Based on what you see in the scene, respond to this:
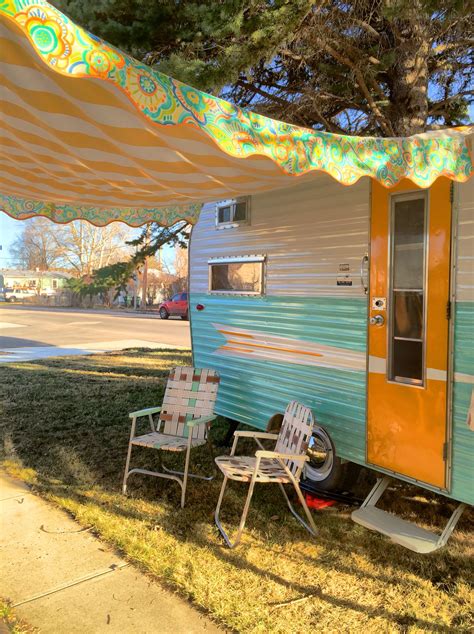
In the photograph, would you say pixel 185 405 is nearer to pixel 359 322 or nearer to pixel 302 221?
pixel 359 322

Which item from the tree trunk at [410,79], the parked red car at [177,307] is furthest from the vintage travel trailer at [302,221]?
the parked red car at [177,307]

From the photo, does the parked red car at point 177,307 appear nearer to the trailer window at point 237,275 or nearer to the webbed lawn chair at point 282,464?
the trailer window at point 237,275

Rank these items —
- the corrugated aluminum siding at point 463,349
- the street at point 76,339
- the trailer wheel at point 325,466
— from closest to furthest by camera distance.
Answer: the corrugated aluminum siding at point 463,349 → the trailer wheel at point 325,466 → the street at point 76,339

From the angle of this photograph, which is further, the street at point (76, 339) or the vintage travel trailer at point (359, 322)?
the street at point (76, 339)

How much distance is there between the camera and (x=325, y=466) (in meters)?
4.14

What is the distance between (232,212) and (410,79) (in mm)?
2854

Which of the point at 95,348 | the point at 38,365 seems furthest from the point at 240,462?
the point at 95,348

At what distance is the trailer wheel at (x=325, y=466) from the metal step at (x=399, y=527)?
15.1 inches

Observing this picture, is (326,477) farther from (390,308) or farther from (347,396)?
(390,308)

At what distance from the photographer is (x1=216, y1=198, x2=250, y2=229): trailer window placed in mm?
4926

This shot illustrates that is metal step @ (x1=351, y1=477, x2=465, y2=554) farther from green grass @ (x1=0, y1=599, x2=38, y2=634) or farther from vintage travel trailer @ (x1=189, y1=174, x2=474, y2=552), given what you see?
green grass @ (x1=0, y1=599, x2=38, y2=634)

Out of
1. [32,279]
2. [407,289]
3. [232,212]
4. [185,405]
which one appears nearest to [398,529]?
[407,289]

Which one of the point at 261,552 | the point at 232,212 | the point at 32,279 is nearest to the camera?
the point at 261,552

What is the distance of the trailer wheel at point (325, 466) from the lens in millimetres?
4016
